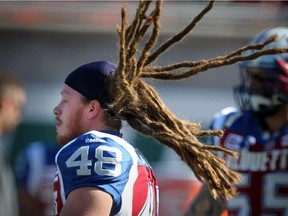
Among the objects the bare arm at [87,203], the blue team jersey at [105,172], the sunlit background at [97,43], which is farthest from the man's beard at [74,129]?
the sunlit background at [97,43]

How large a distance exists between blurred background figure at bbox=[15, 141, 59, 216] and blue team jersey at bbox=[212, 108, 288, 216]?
2.55 meters

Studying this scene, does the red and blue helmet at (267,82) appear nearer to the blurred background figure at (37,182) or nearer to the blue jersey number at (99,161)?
the blue jersey number at (99,161)

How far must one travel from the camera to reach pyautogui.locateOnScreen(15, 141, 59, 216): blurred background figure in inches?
298

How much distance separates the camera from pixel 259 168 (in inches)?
210

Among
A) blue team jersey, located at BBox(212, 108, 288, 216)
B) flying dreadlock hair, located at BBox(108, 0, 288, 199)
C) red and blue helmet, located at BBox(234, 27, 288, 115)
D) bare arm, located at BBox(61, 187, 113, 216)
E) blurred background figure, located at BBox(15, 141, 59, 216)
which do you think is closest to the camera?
bare arm, located at BBox(61, 187, 113, 216)

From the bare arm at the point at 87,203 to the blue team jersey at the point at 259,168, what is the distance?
→ 1.88 m

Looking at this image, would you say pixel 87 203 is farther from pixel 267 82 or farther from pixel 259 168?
pixel 267 82

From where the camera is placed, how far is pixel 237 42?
9.43m

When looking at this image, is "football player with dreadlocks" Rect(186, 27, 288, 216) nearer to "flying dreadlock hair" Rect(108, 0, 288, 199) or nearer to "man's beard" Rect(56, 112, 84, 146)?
"flying dreadlock hair" Rect(108, 0, 288, 199)

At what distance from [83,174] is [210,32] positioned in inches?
235

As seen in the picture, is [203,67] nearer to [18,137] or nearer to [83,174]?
[83,174]

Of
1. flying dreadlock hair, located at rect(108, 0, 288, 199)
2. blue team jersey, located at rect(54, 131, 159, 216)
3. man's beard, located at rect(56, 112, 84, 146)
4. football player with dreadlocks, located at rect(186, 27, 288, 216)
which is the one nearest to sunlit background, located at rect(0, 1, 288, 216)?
football player with dreadlocks, located at rect(186, 27, 288, 216)

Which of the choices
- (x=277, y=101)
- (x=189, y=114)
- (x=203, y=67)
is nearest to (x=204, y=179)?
(x=203, y=67)

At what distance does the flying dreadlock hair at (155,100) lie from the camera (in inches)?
151
